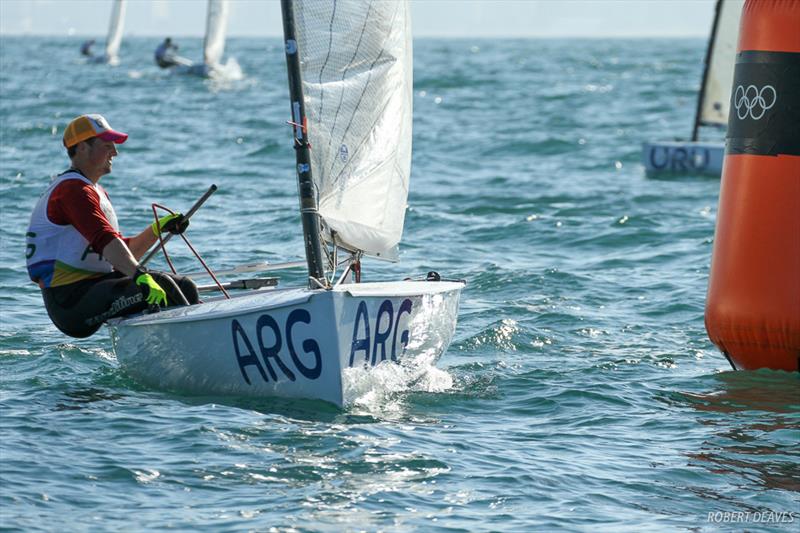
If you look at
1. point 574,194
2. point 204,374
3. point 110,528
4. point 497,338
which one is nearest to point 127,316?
point 204,374

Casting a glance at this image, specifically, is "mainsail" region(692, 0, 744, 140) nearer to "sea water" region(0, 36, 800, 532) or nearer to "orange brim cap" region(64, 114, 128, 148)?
"sea water" region(0, 36, 800, 532)

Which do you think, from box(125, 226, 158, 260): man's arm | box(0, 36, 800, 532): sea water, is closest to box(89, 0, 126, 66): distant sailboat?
box(0, 36, 800, 532): sea water

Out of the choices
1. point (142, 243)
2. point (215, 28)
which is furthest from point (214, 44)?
point (142, 243)

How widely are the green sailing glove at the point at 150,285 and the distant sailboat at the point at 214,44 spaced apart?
3655 cm

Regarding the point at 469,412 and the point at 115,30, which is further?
the point at 115,30

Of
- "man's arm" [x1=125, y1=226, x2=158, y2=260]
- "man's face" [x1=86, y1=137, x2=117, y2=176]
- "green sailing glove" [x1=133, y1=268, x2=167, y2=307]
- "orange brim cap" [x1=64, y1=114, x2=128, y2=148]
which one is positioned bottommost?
"green sailing glove" [x1=133, y1=268, x2=167, y2=307]

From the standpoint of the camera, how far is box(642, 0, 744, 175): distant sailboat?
1841 cm

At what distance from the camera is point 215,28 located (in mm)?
42594

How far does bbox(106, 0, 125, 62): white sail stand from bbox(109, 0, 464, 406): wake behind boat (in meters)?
48.5

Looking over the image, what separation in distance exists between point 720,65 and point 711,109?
703 mm

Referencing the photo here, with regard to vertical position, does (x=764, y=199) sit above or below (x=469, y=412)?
above

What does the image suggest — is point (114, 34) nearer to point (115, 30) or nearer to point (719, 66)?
point (115, 30)

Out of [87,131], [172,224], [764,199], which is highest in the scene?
[87,131]

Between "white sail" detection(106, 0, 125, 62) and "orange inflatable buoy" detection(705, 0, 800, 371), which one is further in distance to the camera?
"white sail" detection(106, 0, 125, 62)
